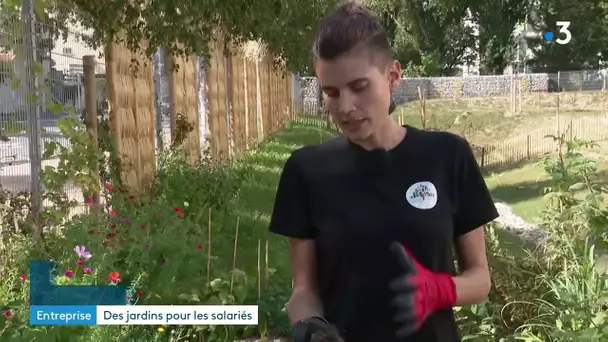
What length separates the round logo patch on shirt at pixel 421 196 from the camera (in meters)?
1.62

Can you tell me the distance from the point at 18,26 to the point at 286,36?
6.52 m

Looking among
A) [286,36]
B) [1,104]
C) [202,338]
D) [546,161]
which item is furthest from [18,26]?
[286,36]

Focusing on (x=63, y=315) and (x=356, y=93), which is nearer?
(x=356, y=93)

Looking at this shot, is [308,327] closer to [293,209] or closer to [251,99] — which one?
[293,209]

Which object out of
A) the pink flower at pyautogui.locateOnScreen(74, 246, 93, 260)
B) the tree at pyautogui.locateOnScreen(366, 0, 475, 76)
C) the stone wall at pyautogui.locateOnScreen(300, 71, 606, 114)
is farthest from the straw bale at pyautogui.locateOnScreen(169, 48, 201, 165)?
the tree at pyautogui.locateOnScreen(366, 0, 475, 76)

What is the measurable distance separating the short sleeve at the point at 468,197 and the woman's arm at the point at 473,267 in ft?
Answer: 0.11

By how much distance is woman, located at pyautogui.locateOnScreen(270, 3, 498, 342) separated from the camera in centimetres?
162

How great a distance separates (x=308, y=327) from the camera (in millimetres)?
1624

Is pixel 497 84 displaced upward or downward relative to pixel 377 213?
upward

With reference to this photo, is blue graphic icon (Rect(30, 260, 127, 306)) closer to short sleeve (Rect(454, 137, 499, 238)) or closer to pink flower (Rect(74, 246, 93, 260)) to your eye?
pink flower (Rect(74, 246, 93, 260))

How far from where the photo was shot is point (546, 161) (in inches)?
209

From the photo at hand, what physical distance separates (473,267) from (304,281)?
39 cm

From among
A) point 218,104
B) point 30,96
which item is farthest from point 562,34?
point 30,96

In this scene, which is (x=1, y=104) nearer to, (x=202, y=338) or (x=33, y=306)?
(x=33, y=306)
